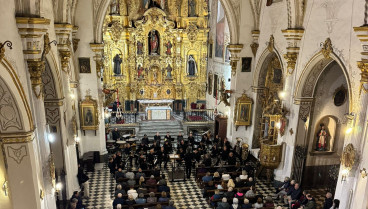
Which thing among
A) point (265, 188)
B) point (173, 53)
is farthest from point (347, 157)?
point (173, 53)

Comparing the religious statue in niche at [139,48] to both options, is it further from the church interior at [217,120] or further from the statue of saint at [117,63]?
the church interior at [217,120]

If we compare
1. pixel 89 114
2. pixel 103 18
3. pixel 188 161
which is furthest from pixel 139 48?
pixel 188 161

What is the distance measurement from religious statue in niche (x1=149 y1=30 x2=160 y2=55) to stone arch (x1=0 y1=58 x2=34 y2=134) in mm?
16467

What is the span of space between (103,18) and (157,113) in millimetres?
8371

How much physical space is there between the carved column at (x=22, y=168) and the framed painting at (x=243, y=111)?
10.6 m

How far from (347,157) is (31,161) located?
28.7 feet

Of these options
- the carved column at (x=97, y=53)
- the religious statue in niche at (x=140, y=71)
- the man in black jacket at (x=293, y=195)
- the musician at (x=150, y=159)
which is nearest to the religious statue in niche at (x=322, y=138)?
the man in black jacket at (x=293, y=195)

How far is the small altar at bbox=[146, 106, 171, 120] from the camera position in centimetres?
2025

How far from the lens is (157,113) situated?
66.7 feet

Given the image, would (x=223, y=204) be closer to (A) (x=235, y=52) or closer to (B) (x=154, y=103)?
(A) (x=235, y=52)

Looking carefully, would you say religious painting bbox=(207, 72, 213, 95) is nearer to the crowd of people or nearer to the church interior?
the church interior

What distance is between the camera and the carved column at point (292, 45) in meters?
11.2

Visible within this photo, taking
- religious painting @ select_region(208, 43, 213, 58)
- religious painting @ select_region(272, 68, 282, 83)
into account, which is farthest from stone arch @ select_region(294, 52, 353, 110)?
religious painting @ select_region(208, 43, 213, 58)

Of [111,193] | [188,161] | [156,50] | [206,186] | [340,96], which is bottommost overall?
[111,193]
